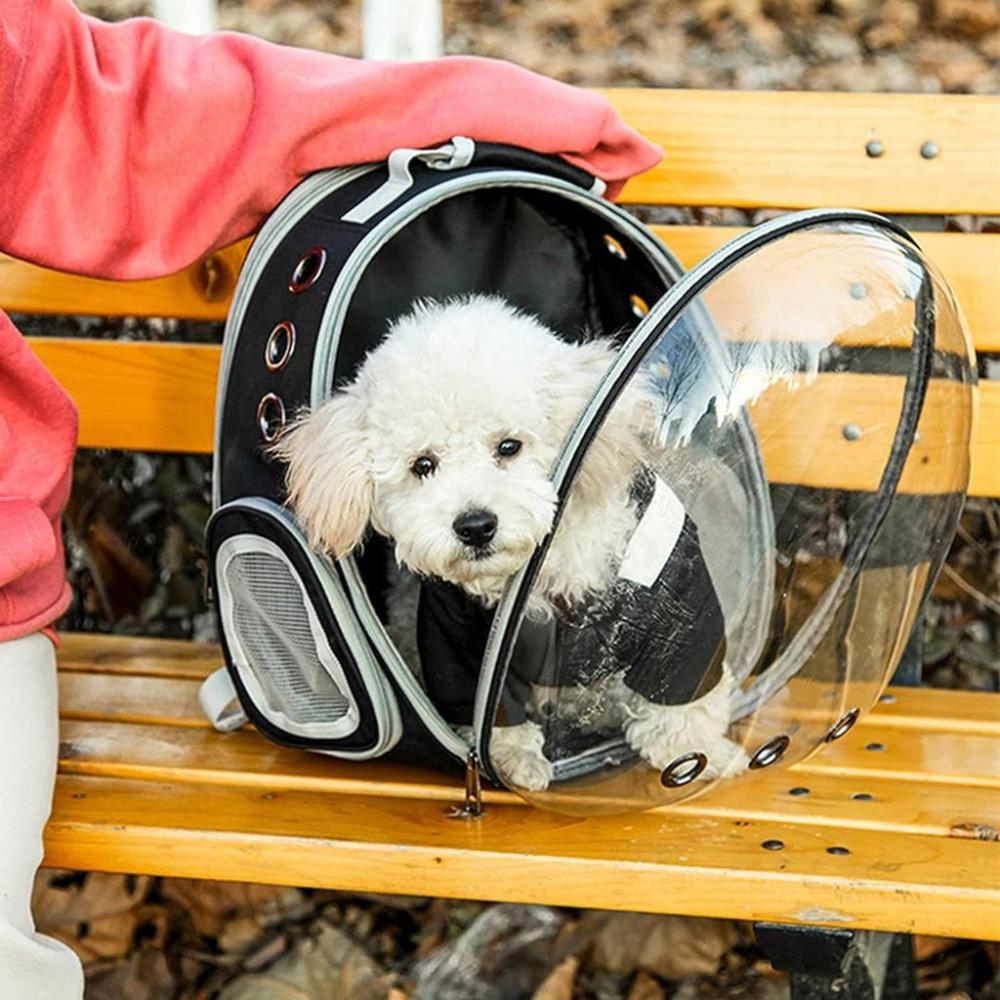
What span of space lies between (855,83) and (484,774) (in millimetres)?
2057

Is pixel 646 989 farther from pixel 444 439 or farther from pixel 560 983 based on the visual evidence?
pixel 444 439

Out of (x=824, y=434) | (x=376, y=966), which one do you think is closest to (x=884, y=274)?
(x=824, y=434)

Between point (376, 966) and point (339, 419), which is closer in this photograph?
point (339, 419)

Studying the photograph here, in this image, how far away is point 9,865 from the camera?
4.33ft

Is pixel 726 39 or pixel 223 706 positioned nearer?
pixel 223 706

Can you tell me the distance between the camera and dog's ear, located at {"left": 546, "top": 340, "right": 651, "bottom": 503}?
4.03 ft

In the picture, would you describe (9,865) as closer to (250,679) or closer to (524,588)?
(250,679)

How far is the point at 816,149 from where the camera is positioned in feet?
5.86

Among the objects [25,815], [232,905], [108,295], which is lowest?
[232,905]

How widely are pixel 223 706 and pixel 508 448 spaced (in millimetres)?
457

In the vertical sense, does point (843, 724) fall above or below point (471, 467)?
below

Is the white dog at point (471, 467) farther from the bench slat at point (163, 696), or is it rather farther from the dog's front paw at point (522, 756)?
the bench slat at point (163, 696)

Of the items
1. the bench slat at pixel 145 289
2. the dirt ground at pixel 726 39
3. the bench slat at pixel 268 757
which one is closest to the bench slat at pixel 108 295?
the bench slat at pixel 145 289

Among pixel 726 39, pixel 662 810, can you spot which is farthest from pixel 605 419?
pixel 726 39
